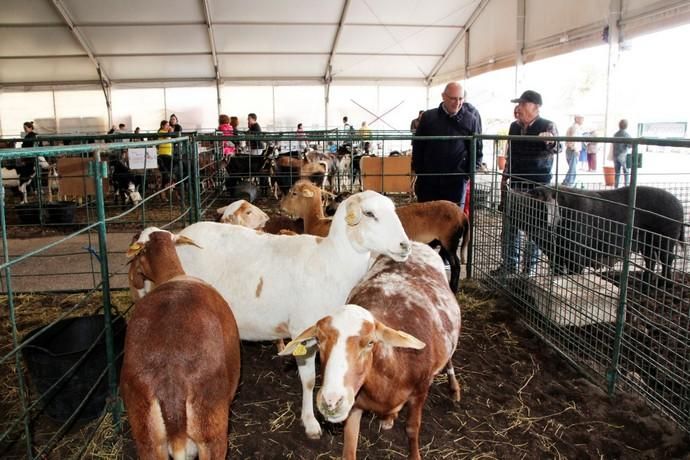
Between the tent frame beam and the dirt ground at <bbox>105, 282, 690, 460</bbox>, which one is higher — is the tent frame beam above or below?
above

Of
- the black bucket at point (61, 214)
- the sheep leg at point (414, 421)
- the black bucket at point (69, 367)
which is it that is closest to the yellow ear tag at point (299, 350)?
the sheep leg at point (414, 421)

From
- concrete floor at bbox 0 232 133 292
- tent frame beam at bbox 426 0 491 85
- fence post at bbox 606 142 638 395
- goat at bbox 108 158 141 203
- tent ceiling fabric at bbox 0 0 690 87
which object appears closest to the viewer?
fence post at bbox 606 142 638 395

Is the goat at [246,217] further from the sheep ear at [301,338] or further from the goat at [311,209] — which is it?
the sheep ear at [301,338]

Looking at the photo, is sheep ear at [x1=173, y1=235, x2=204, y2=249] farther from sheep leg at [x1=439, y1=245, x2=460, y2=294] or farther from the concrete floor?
sheep leg at [x1=439, y1=245, x2=460, y2=294]

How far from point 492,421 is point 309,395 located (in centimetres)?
127

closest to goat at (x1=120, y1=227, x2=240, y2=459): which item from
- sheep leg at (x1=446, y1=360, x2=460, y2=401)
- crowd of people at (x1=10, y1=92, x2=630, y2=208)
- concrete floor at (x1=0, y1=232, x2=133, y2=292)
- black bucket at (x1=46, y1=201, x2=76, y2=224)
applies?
sheep leg at (x1=446, y1=360, x2=460, y2=401)

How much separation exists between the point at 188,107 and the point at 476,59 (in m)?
13.7

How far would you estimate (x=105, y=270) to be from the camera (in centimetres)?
329

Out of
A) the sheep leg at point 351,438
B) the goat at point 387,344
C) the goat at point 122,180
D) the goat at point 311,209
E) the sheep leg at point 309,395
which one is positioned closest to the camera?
the goat at point 387,344

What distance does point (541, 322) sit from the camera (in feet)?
17.0

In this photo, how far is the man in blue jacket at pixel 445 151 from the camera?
6414 mm

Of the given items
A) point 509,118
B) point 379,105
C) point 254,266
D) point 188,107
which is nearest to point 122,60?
point 188,107

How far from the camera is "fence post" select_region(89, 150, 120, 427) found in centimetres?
319

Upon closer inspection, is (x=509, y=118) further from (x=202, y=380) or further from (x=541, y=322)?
(x=202, y=380)
